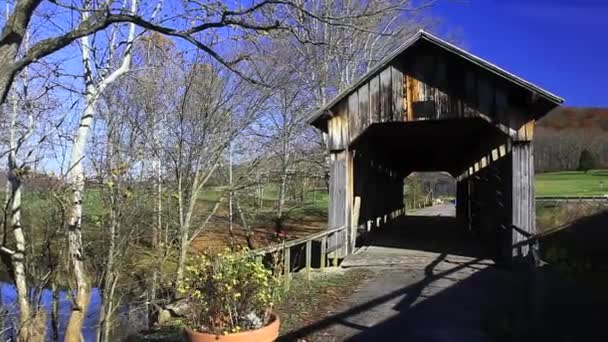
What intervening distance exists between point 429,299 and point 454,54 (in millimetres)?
5293

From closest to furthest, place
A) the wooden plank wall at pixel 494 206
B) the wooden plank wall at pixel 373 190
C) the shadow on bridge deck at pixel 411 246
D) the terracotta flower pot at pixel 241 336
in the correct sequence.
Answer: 1. the terracotta flower pot at pixel 241 336
2. the wooden plank wall at pixel 494 206
3. the shadow on bridge deck at pixel 411 246
4. the wooden plank wall at pixel 373 190

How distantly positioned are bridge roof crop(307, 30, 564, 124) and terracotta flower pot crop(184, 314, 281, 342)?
24.5ft

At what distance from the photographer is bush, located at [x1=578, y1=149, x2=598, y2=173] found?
5194 cm

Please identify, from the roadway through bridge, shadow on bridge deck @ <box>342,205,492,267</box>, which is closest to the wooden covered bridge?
shadow on bridge deck @ <box>342,205,492,267</box>

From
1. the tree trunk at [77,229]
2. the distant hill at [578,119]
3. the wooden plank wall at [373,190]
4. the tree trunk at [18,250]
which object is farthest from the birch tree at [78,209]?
the distant hill at [578,119]

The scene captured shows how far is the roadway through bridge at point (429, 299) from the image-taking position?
6.44m

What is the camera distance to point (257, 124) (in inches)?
717

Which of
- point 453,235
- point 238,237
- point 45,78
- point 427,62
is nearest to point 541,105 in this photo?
point 427,62

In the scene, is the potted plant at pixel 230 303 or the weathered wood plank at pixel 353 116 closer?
the potted plant at pixel 230 303

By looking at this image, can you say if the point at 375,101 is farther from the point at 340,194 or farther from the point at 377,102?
the point at 340,194

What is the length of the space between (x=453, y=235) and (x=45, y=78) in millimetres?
13059

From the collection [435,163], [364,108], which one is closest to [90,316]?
[364,108]

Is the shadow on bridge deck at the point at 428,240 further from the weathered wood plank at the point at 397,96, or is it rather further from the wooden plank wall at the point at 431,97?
the weathered wood plank at the point at 397,96

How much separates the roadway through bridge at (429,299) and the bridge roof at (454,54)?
11.1 ft
